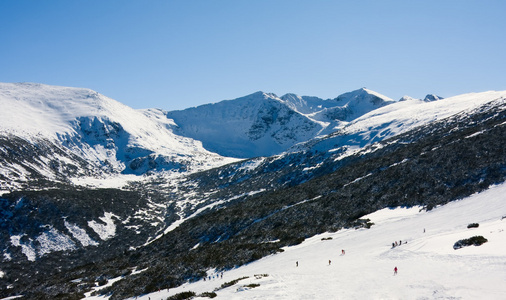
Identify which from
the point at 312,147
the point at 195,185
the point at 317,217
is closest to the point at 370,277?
the point at 317,217

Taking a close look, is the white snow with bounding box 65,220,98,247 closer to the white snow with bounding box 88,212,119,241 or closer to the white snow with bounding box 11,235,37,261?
the white snow with bounding box 88,212,119,241

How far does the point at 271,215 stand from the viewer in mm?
58875

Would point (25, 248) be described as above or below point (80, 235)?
above

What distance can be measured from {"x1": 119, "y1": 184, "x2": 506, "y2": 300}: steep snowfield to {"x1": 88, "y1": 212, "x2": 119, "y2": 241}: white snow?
190ft

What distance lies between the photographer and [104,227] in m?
86.2

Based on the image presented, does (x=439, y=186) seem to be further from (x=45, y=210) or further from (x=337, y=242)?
(x=45, y=210)

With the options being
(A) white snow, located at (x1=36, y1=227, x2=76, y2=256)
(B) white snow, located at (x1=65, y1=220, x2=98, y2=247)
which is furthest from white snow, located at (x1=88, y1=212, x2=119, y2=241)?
(A) white snow, located at (x1=36, y1=227, x2=76, y2=256)

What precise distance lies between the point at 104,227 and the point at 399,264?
83975mm

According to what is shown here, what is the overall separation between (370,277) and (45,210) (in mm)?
90272

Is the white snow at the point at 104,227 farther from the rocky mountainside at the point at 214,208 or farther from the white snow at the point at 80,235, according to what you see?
the white snow at the point at 80,235

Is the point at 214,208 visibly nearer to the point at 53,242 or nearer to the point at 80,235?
the point at 80,235

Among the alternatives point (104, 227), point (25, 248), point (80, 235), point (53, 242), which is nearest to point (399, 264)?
point (53, 242)

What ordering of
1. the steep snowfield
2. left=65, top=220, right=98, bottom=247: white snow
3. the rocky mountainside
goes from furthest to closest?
left=65, top=220, right=98, bottom=247: white snow
the rocky mountainside
the steep snowfield

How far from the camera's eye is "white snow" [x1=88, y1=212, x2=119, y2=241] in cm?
8256
